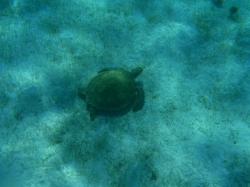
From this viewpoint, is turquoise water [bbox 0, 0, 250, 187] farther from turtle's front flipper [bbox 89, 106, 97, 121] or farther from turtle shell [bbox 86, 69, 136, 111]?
turtle shell [bbox 86, 69, 136, 111]

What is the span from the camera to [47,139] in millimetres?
4555

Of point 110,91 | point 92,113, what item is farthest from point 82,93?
point 110,91

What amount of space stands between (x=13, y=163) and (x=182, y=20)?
727cm

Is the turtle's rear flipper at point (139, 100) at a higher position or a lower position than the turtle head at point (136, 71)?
lower

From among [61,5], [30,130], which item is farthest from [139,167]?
[61,5]

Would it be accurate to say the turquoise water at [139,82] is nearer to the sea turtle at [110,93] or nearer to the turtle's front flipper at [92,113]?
the turtle's front flipper at [92,113]

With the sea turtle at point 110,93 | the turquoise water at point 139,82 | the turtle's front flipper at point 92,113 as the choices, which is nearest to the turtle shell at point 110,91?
the sea turtle at point 110,93

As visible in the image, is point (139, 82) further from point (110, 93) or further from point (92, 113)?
point (92, 113)

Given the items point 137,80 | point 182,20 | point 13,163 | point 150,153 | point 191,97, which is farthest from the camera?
point 182,20

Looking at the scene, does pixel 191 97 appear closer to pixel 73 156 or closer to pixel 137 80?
pixel 137 80

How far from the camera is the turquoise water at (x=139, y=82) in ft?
13.9

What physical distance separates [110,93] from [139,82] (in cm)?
130

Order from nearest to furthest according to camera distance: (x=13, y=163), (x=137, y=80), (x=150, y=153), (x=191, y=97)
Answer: (x=13, y=163) → (x=150, y=153) → (x=191, y=97) → (x=137, y=80)

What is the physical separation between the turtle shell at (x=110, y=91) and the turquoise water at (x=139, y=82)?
18.1 inches
